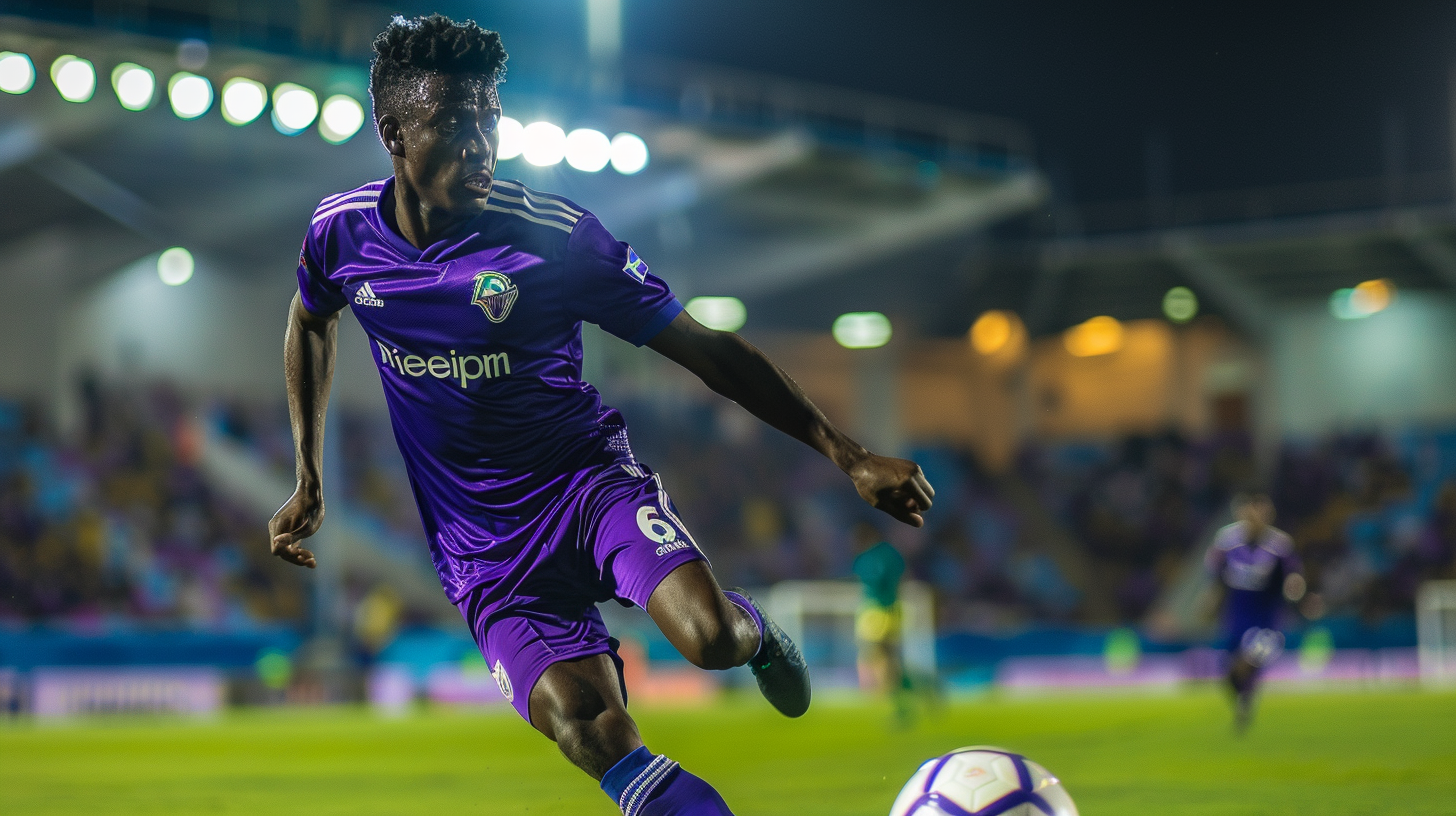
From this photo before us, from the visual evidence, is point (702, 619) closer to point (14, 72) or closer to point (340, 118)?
point (14, 72)

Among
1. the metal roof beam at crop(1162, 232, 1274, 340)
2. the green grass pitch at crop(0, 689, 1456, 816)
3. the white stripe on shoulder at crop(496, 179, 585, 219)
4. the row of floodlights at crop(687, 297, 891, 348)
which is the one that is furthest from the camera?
the metal roof beam at crop(1162, 232, 1274, 340)

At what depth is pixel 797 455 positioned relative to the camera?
36.6 meters

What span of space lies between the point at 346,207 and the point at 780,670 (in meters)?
1.80

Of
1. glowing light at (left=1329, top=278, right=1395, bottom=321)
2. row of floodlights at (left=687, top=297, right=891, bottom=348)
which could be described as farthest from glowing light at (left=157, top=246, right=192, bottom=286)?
glowing light at (left=1329, top=278, right=1395, bottom=321)

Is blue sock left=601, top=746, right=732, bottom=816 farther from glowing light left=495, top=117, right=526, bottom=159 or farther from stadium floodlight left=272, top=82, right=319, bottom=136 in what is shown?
stadium floodlight left=272, top=82, right=319, bottom=136

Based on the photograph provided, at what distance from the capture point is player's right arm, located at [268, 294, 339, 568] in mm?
4668

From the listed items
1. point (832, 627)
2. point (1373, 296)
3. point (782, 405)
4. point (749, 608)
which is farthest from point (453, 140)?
point (1373, 296)

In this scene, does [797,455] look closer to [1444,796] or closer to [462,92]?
[1444,796]

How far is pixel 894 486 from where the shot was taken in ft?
11.9

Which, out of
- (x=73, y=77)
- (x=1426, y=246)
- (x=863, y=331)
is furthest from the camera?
(x=863, y=331)

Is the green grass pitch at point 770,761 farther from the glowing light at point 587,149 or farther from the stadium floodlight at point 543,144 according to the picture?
the glowing light at point 587,149

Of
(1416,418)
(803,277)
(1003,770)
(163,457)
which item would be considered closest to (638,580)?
(1003,770)

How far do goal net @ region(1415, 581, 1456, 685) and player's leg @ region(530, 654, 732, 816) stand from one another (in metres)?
Answer: 25.9

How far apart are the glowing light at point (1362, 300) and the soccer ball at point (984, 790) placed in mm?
34944
